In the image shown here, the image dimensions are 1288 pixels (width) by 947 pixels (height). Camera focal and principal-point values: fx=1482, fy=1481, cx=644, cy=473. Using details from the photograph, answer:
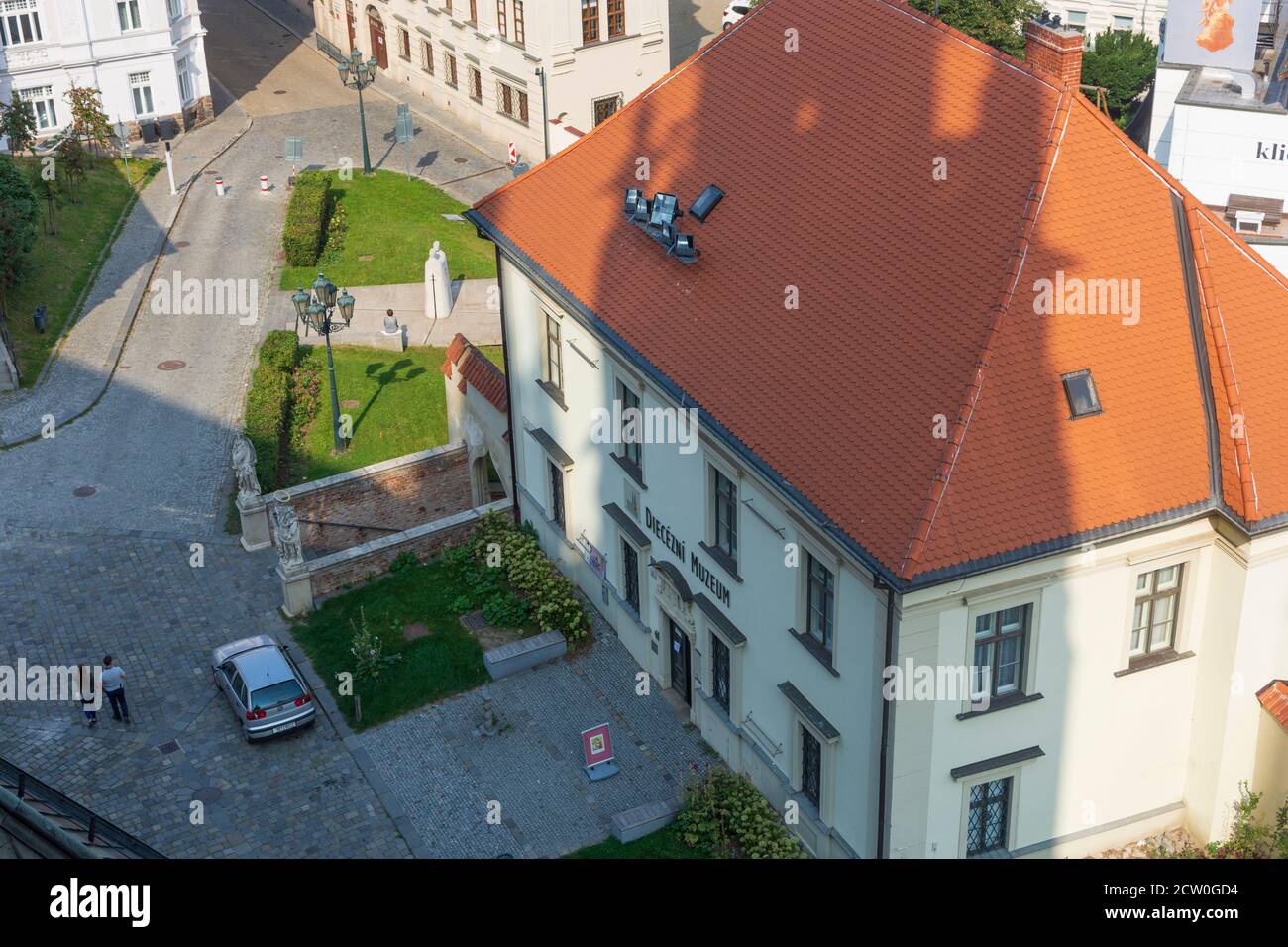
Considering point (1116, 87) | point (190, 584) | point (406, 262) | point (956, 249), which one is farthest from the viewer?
point (1116, 87)

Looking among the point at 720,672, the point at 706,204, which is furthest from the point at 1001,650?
the point at 706,204

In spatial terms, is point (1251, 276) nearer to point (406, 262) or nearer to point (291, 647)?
point (291, 647)

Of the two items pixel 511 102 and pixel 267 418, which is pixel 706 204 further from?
pixel 511 102

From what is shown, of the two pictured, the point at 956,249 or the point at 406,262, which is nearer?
the point at 956,249

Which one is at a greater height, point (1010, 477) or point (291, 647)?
point (1010, 477)

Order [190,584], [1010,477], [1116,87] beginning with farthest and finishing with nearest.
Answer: [1116,87], [190,584], [1010,477]

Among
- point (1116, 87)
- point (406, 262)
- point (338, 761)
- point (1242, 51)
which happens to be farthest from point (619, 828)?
point (1116, 87)

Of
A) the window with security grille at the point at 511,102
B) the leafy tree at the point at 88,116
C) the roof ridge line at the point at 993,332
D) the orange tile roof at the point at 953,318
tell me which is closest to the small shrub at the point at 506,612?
the orange tile roof at the point at 953,318

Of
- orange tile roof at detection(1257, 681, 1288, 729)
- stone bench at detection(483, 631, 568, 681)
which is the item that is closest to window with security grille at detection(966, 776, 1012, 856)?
orange tile roof at detection(1257, 681, 1288, 729)
